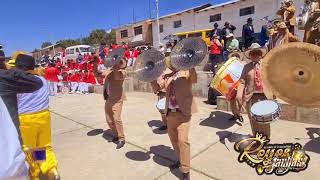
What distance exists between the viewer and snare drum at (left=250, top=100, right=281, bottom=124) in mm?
4597

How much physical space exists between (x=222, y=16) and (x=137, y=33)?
682 inches

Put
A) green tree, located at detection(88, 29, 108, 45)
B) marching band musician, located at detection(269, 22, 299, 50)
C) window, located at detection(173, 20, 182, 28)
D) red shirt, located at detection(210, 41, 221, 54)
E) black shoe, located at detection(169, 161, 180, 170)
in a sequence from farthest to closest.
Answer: green tree, located at detection(88, 29, 108, 45)
window, located at detection(173, 20, 182, 28)
red shirt, located at detection(210, 41, 221, 54)
marching band musician, located at detection(269, 22, 299, 50)
black shoe, located at detection(169, 161, 180, 170)

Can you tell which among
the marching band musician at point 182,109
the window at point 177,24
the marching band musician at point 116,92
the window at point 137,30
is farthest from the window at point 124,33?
the marching band musician at point 182,109

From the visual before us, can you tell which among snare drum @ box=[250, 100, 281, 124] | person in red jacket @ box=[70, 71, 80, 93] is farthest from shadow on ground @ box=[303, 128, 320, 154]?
person in red jacket @ box=[70, 71, 80, 93]

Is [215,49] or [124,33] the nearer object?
[215,49]

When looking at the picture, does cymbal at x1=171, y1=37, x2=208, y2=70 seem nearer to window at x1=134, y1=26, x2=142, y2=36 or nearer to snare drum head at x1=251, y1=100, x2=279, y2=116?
snare drum head at x1=251, y1=100, x2=279, y2=116

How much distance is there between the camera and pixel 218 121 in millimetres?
7234

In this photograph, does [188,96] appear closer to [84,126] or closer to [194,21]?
[84,126]

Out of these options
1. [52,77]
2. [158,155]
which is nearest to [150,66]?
[158,155]

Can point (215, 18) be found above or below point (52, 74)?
above

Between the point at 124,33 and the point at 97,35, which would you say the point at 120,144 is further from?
the point at 97,35

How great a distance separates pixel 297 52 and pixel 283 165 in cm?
165

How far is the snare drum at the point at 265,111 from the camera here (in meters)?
4.60

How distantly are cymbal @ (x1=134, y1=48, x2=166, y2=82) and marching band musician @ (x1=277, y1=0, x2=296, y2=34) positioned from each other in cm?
480
